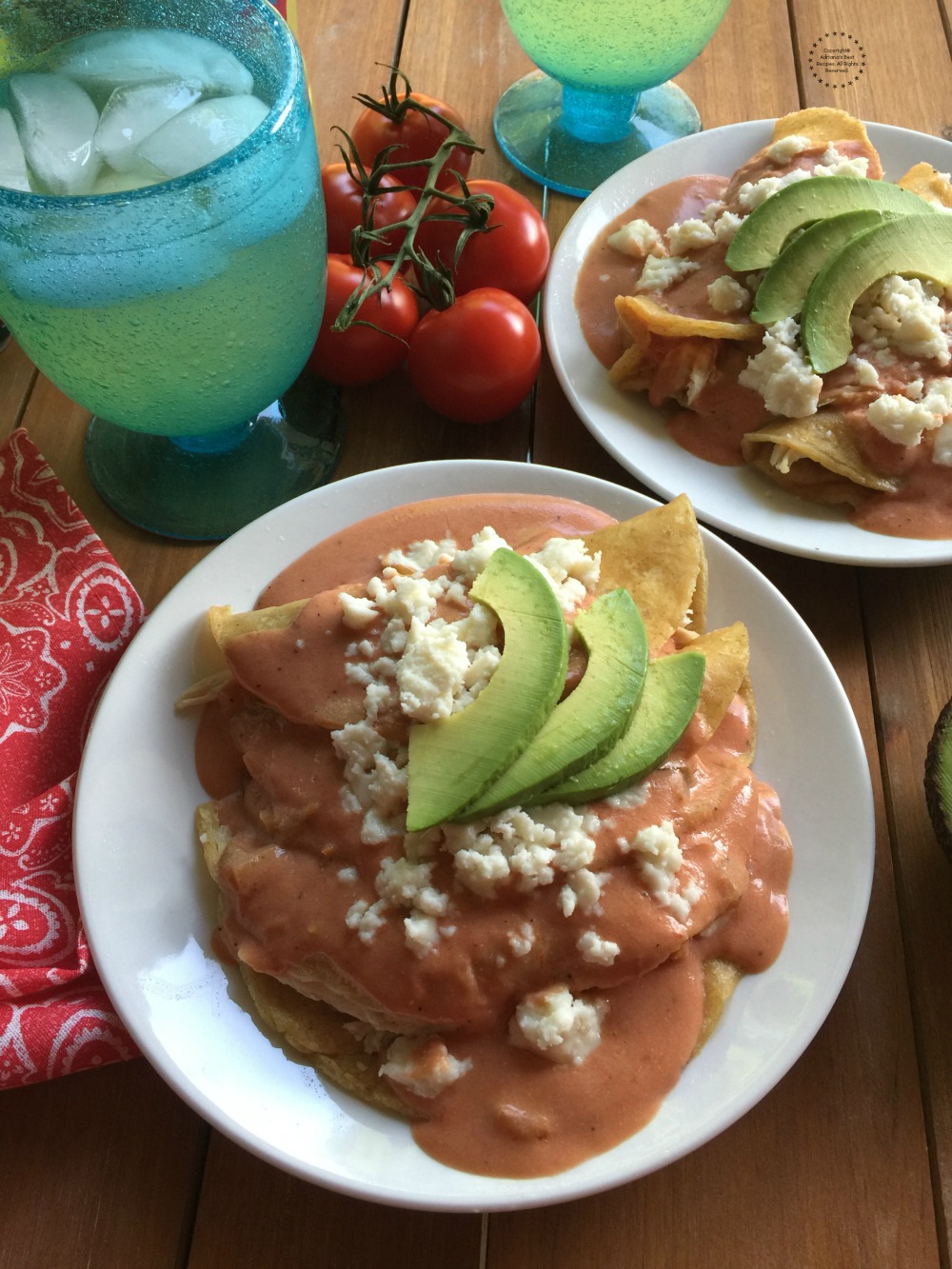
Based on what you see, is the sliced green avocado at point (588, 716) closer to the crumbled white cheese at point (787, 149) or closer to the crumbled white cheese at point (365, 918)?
the crumbled white cheese at point (365, 918)

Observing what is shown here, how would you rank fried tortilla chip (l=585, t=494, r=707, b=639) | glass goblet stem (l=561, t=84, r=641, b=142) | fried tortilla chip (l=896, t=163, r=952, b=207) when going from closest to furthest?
fried tortilla chip (l=585, t=494, r=707, b=639), fried tortilla chip (l=896, t=163, r=952, b=207), glass goblet stem (l=561, t=84, r=641, b=142)

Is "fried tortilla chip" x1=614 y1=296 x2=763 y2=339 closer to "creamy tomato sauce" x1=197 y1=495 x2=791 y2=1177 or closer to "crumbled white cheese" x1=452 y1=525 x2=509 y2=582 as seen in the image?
"crumbled white cheese" x1=452 y1=525 x2=509 y2=582

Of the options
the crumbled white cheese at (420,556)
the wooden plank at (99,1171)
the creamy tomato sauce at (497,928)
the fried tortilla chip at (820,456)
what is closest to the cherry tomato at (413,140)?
the fried tortilla chip at (820,456)

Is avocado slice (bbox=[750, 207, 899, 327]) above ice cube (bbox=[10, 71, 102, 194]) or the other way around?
the other way around

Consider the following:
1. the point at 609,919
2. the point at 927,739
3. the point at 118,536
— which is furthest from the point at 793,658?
the point at 118,536

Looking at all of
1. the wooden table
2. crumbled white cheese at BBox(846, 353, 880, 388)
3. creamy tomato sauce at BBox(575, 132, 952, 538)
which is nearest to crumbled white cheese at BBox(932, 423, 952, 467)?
creamy tomato sauce at BBox(575, 132, 952, 538)

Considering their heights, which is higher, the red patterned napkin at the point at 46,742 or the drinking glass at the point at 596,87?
the drinking glass at the point at 596,87
